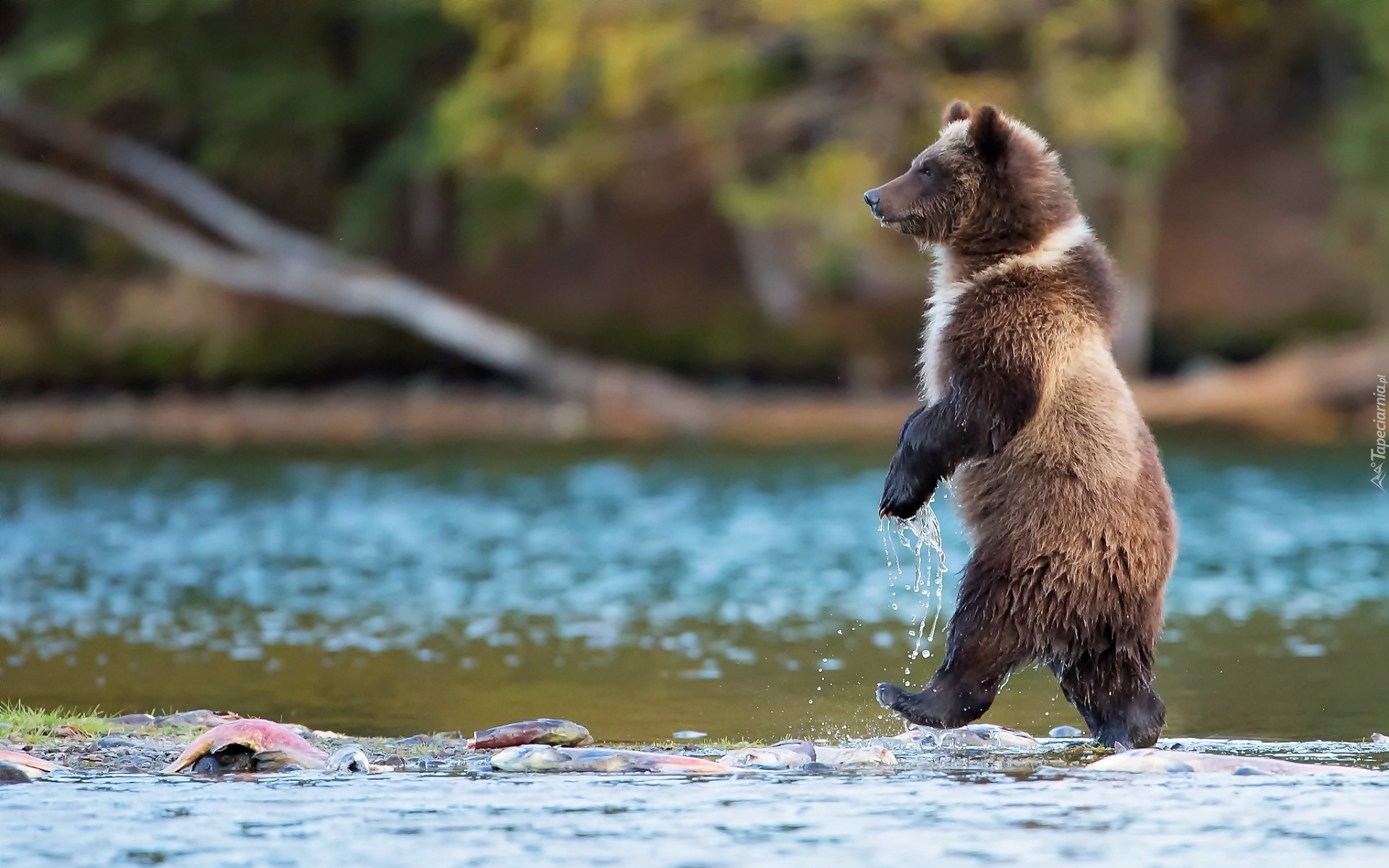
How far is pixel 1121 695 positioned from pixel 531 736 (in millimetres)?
2334

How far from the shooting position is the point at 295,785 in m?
7.22

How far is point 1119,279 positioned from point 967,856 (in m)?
3.03

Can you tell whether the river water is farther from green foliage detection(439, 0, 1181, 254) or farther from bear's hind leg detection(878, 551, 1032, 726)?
green foliage detection(439, 0, 1181, 254)

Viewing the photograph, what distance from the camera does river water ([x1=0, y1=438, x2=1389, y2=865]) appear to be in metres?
6.33

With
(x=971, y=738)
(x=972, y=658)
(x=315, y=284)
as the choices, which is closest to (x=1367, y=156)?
(x=315, y=284)

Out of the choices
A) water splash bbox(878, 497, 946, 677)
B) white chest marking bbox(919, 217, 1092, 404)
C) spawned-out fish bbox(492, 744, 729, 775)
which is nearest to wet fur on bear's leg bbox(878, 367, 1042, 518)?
white chest marking bbox(919, 217, 1092, 404)

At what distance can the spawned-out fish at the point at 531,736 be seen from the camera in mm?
8258

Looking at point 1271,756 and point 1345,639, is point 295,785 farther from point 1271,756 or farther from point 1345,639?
point 1345,639

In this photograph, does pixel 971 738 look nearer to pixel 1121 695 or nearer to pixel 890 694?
pixel 890 694

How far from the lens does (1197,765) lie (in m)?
7.31

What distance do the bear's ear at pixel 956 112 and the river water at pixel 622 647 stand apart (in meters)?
2.68

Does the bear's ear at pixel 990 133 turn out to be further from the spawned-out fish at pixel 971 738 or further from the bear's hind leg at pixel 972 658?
the spawned-out fish at pixel 971 738

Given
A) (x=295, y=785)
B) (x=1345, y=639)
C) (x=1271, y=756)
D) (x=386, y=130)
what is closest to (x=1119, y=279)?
(x=1271, y=756)

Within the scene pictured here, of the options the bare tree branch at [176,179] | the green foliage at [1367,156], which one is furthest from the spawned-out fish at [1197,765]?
the bare tree branch at [176,179]
